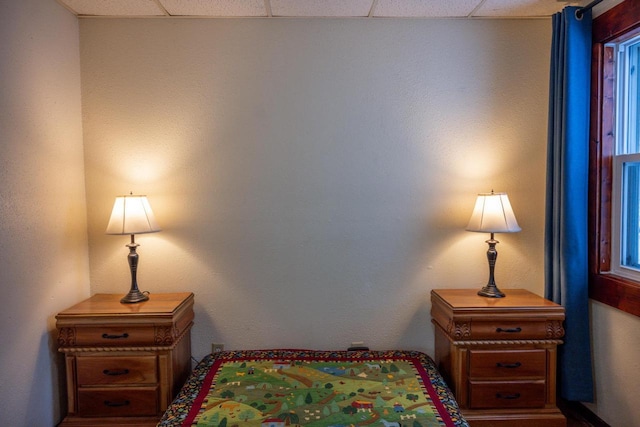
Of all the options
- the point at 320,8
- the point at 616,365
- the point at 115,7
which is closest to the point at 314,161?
the point at 320,8

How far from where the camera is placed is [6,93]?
1949mm

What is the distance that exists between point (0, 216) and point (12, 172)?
0.23 m

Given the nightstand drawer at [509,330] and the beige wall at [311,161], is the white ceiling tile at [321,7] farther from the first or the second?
the nightstand drawer at [509,330]

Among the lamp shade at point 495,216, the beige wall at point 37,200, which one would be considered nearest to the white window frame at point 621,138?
the lamp shade at point 495,216

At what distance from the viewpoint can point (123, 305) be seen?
2332mm

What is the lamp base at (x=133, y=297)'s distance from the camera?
2365 mm

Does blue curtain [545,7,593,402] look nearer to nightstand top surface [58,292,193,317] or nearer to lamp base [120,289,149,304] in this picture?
nightstand top surface [58,292,193,317]

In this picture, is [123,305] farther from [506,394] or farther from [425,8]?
[425,8]

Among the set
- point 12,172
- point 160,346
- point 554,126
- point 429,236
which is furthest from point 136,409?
point 554,126

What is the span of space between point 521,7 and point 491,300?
1.80 meters

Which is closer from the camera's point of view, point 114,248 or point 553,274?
point 553,274

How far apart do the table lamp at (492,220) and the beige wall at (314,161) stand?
21 centimetres

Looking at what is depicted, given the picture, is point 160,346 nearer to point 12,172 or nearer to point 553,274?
point 12,172

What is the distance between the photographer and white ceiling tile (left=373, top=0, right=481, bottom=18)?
2.38 metres
